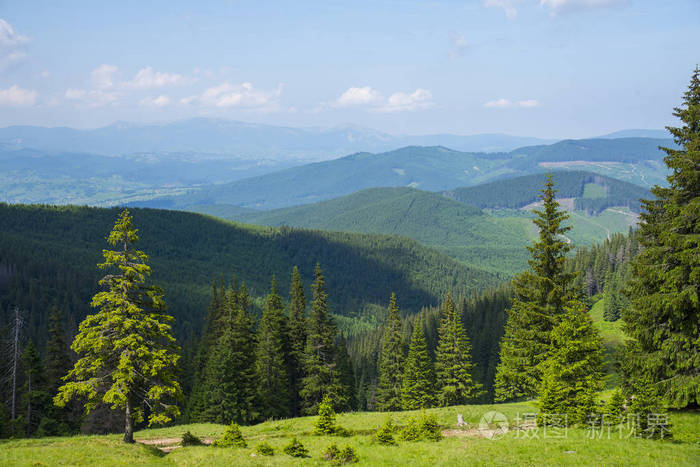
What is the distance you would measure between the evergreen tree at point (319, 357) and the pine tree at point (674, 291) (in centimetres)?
2983

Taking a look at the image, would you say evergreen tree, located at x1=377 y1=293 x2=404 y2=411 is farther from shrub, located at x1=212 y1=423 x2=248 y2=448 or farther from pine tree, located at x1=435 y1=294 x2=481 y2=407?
shrub, located at x1=212 y1=423 x2=248 y2=448

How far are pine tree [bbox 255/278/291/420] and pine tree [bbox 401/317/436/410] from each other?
1416 centimetres

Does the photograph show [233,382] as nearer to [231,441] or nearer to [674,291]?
[231,441]

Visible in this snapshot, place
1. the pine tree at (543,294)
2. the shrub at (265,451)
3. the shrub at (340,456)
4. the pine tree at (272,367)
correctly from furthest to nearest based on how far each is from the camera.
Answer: the pine tree at (272,367) < the pine tree at (543,294) < the shrub at (265,451) < the shrub at (340,456)

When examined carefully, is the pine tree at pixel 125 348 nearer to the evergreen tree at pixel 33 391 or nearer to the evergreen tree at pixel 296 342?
the evergreen tree at pixel 296 342

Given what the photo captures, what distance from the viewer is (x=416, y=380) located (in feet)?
179

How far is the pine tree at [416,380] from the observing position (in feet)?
177

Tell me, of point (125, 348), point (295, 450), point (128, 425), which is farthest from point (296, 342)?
point (295, 450)

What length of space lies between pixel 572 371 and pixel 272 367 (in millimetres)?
32635

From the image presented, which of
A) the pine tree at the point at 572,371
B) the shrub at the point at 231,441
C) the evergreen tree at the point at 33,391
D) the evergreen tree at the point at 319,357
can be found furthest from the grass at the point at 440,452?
the evergreen tree at the point at 33,391

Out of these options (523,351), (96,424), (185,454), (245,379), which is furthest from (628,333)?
(96,424)

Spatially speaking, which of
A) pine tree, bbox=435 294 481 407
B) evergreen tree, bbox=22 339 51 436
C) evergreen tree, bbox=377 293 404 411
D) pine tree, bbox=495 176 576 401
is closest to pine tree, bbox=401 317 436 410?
pine tree, bbox=435 294 481 407

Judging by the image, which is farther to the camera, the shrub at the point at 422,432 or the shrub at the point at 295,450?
the shrub at the point at 422,432

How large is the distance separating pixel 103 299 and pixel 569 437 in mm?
27122
